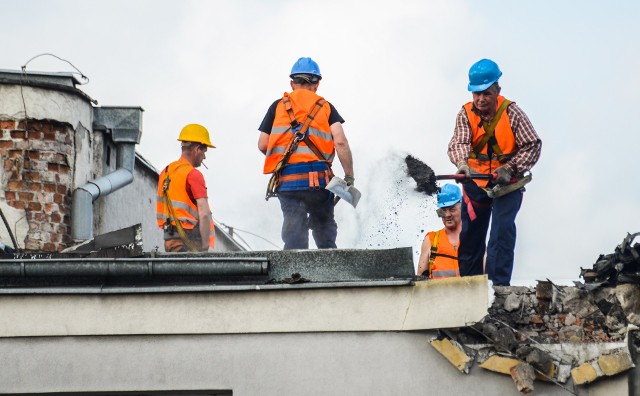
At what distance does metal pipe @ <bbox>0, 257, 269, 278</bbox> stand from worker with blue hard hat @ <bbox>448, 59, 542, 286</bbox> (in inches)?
84.7

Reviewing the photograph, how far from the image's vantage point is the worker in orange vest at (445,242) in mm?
11328

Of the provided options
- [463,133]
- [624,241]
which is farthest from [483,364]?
[463,133]

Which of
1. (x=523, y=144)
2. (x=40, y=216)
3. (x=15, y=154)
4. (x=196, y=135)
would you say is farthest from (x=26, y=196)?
(x=523, y=144)

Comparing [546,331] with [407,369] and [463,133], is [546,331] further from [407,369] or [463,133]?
[463,133]

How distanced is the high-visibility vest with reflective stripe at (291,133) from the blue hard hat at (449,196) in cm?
104

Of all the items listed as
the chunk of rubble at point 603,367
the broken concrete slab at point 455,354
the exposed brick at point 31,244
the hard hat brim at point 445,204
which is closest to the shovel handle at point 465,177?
the hard hat brim at point 445,204

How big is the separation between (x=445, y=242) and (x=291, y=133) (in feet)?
5.34

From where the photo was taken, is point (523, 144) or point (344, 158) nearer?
point (523, 144)

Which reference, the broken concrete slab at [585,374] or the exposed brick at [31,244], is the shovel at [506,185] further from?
the exposed brick at [31,244]

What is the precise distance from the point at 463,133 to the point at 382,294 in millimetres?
2007

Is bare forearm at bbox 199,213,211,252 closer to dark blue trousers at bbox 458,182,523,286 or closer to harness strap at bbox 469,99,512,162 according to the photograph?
dark blue trousers at bbox 458,182,523,286

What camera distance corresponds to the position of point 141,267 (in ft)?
30.0

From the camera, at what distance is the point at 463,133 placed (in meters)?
10.5

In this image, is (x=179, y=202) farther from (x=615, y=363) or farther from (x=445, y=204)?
(x=615, y=363)
